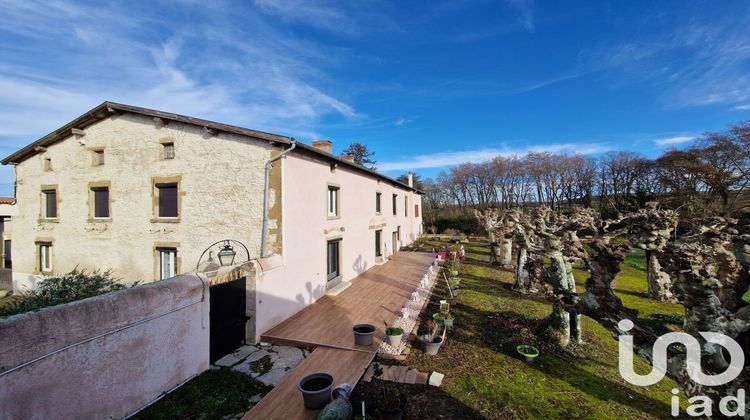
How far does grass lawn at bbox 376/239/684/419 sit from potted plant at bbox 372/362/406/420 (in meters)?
0.39

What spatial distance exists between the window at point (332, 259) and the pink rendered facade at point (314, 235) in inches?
4.4

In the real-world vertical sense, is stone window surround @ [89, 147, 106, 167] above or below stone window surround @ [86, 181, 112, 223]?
above

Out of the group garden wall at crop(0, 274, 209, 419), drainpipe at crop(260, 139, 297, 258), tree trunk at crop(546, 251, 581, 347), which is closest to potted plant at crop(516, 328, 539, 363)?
tree trunk at crop(546, 251, 581, 347)

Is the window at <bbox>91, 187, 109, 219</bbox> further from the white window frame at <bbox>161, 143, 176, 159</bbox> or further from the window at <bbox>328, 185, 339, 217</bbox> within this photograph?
the window at <bbox>328, 185, 339, 217</bbox>

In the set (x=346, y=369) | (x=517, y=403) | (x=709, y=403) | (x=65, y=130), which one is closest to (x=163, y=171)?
(x=65, y=130)

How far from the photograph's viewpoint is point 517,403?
20.8ft

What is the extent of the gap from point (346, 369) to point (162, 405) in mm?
3662

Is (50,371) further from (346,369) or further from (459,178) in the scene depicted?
(459,178)

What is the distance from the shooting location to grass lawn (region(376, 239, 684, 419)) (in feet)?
20.2

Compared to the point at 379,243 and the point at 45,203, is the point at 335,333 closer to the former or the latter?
the point at 379,243

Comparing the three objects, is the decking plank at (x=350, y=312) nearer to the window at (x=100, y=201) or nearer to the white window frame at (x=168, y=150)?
the white window frame at (x=168, y=150)

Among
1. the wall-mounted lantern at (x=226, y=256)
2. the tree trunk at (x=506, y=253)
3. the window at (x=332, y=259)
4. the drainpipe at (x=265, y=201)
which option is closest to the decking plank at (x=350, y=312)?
the window at (x=332, y=259)

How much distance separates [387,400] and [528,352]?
4640mm

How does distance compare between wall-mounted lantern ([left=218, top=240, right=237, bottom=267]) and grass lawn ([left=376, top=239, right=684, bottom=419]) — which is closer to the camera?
grass lawn ([left=376, top=239, right=684, bottom=419])
